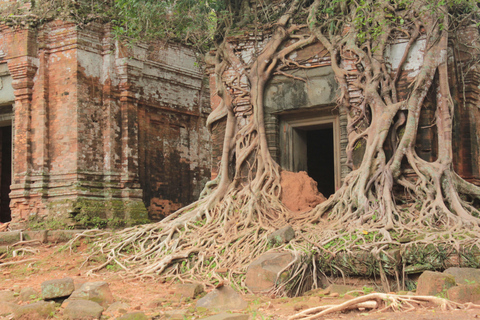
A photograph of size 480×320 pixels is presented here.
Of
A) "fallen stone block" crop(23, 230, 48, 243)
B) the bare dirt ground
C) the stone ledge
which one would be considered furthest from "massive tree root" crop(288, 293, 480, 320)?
"fallen stone block" crop(23, 230, 48, 243)

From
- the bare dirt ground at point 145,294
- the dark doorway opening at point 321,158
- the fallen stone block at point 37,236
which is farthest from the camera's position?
the dark doorway opening at point 321,158

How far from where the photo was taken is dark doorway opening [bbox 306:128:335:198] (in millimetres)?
10891

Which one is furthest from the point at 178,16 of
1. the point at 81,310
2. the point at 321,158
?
the point at 81,310

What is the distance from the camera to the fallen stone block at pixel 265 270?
18.9 feet

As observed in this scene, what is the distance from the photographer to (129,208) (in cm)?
1091

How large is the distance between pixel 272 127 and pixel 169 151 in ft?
14.8

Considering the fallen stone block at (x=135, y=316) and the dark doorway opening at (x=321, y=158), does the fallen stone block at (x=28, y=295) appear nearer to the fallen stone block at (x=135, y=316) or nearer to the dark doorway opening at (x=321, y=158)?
the fallen stone block at (x=135, y=316)

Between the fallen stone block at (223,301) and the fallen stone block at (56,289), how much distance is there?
1492 millimetres

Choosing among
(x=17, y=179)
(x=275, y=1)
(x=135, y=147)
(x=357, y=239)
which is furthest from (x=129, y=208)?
(x=357, y=239)

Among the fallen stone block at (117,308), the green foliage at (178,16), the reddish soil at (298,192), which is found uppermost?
the green foliage at (178,16)

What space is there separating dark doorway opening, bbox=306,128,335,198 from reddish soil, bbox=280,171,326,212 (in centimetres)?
279

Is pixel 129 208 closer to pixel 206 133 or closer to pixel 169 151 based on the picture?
pixel 169 151

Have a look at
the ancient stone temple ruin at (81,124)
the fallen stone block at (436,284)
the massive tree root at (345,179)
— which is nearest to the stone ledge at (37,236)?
the massive tree root at (345,179)

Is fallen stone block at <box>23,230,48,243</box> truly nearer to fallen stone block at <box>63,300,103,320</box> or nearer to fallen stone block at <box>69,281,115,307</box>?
fallen stone block at <box>69,281,115,307</box>
